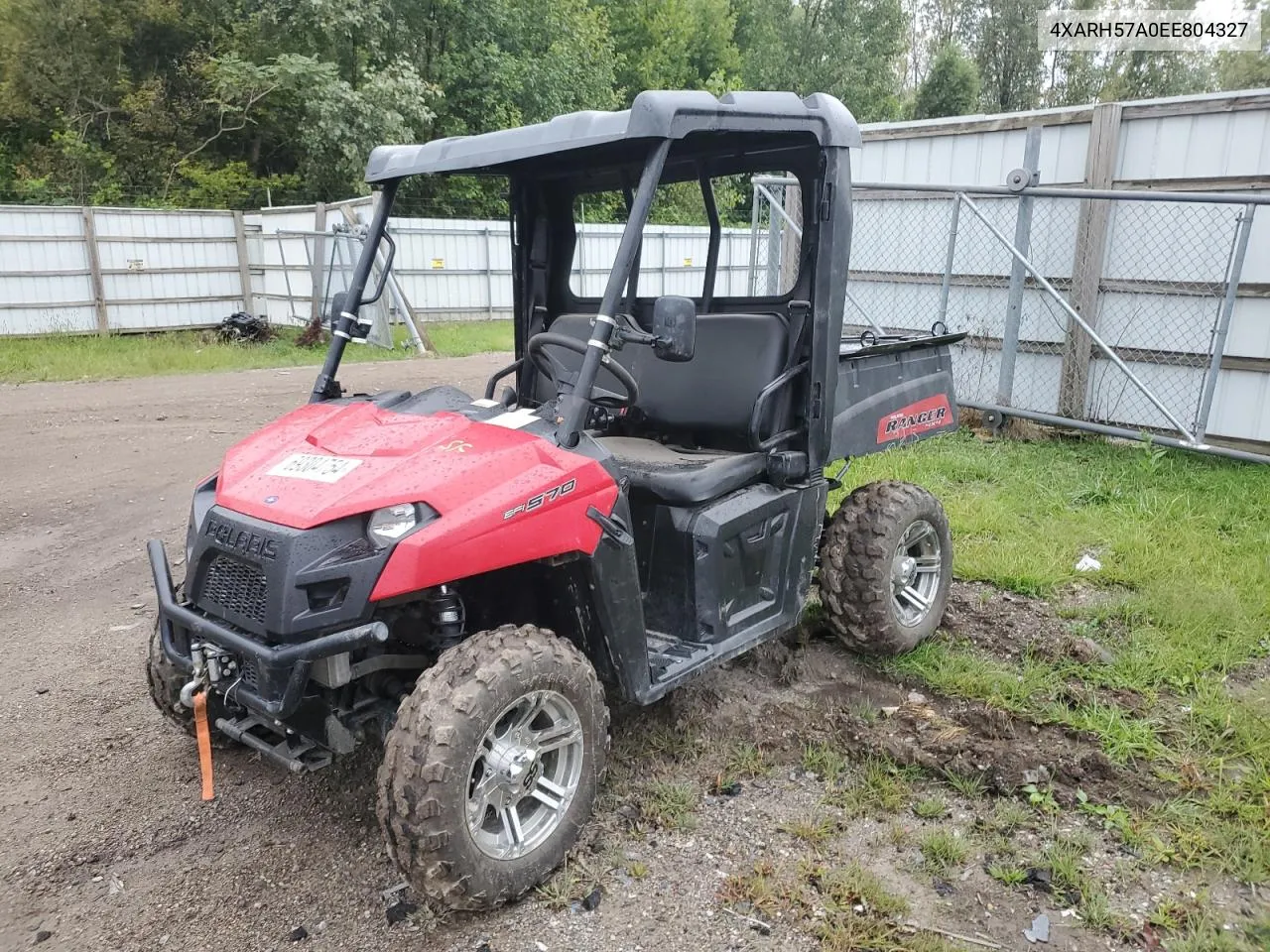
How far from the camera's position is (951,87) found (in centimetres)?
2933

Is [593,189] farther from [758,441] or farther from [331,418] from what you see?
[331,418]

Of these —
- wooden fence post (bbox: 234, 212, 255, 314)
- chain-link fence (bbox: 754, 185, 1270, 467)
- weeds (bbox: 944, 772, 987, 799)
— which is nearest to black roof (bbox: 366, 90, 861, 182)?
weeds (bbox: 944, 772, 987, 799)

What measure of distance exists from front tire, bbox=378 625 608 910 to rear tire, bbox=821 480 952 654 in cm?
154

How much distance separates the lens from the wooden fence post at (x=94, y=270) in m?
15.0

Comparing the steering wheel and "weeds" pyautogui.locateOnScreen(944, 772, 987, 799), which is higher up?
the steering wheel

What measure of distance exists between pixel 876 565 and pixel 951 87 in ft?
95.6

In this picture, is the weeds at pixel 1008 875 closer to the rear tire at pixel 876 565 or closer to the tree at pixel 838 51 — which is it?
the rear tire at pixel 876 565

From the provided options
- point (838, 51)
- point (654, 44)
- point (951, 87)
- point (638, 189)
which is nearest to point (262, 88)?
point (654, 44)

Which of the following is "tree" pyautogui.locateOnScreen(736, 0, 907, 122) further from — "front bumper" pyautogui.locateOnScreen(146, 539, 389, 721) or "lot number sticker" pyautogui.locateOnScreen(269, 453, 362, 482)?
"front bumper" pyautogui.locateOnScreen(146, 539, 389, 721)

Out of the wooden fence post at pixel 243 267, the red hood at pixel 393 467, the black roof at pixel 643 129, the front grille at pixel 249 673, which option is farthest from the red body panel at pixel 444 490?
the wooden fence post at pixel 243 267

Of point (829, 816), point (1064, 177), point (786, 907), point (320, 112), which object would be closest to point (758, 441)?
point (829, 816)

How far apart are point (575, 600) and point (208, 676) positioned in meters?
1.06

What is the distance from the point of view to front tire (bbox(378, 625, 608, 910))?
2.54 meters

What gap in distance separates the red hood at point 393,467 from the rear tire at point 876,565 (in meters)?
1.67
